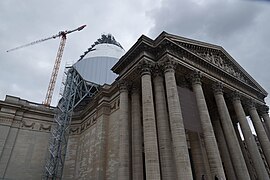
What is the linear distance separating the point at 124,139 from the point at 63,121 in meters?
11.6

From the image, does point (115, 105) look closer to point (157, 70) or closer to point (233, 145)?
point (157, 70)

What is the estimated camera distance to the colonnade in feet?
44.2

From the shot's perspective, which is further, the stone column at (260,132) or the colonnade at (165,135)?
the stone column at (260,132)

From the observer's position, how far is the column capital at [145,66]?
16744 millimetres

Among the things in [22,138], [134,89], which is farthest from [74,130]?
[134,89]

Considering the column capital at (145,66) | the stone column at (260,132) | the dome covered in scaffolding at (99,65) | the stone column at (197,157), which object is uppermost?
the dome covered in scaffolding at (99,65)

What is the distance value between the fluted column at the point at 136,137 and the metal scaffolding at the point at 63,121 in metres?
10.7

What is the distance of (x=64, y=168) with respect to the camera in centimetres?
2461

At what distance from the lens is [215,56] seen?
72.0ft

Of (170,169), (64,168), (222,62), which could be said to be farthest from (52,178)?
(222,62)

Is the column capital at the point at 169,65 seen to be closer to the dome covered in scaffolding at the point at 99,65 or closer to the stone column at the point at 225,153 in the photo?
the stone column at the point at 225,153

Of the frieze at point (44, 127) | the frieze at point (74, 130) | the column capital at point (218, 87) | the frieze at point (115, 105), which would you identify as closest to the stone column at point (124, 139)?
the frieze at point (115, 105)

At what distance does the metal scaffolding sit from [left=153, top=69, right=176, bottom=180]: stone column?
13571 mm

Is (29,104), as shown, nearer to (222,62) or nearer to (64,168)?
(64,168)
